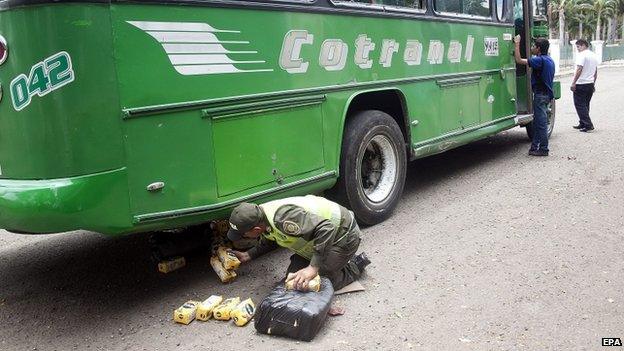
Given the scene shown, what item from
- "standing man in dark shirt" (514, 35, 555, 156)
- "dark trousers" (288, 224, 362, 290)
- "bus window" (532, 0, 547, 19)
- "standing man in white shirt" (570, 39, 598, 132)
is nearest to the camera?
"dark trousers" (288, 224, 362, 290)

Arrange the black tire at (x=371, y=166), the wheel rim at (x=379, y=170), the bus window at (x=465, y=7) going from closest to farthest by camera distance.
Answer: the black tire at (x=371, y=166) → the wheel rim at (x=379, y=170) → the bus window at (x=465, y=7)

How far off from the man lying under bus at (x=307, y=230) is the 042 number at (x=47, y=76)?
1226mm

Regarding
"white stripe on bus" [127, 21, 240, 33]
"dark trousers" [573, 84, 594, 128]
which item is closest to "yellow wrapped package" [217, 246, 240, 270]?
"white stripe on bus" [127, 21, 240, 33]

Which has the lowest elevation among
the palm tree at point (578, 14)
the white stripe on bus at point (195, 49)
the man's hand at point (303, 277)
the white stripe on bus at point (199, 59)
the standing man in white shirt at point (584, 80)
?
the man's hand at point (303, 277)

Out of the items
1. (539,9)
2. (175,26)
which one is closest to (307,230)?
(175,26)

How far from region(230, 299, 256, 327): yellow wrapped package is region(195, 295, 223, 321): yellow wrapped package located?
0.47 feet

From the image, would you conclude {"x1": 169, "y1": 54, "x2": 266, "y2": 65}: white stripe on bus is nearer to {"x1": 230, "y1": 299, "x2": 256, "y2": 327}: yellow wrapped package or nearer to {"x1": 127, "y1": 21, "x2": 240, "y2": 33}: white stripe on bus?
{"x1": 127, "y1": 21, "x2": 240, "y2": 33}: white stripe on bus

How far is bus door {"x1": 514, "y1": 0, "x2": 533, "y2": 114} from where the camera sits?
314 inches

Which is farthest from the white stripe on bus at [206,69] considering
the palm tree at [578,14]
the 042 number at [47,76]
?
the palm tree at [578,14]

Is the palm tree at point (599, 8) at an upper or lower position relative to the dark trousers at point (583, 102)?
upper

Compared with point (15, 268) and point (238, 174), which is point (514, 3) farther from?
point (15, 268)

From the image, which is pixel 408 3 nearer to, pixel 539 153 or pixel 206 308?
pixel 206 308

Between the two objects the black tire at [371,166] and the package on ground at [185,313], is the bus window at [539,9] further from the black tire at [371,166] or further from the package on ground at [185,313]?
the package on ground at [185,313]

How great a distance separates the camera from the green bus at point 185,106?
3.18 meters
